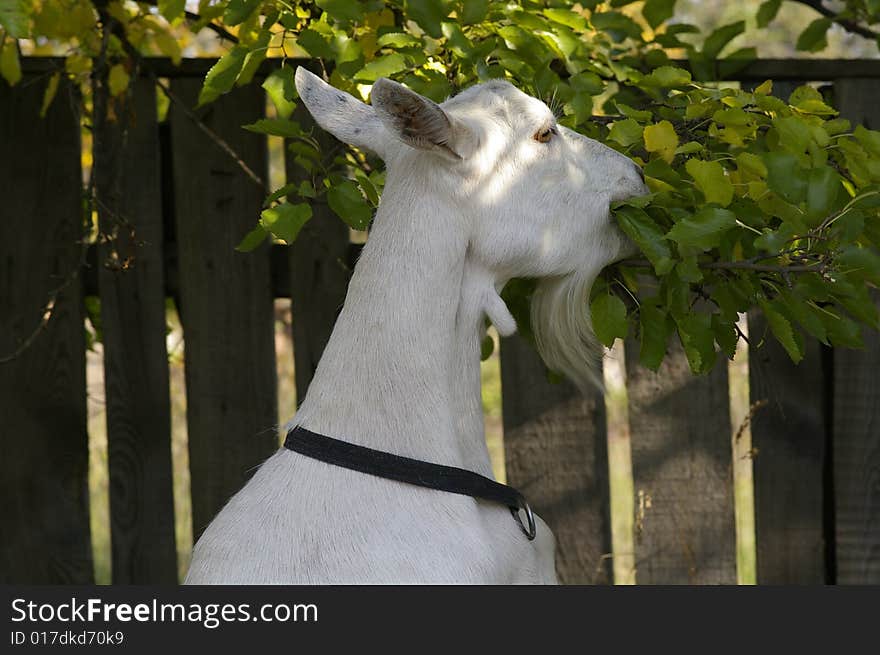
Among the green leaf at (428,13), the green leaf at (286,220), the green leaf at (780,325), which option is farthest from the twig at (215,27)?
the green leaf at (780,325)

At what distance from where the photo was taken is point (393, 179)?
88.7 inches

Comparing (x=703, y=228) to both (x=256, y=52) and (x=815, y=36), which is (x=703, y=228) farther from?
(x=815, y=36)

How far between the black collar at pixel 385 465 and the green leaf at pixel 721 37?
1.84 meters

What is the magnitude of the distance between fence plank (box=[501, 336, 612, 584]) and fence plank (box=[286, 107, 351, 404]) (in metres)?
0.63

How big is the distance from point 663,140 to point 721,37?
1291mm

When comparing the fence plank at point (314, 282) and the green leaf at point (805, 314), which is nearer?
the green leaf at point (805, 314)

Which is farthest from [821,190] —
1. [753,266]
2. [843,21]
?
[843,21]

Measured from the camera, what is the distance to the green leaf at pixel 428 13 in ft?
8.32

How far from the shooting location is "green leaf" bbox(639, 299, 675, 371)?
95.7 inches

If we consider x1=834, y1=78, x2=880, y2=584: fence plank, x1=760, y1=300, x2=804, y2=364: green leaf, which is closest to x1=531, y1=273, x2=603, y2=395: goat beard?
x1=760, y1=300, x2=804, y2=364: green leaf

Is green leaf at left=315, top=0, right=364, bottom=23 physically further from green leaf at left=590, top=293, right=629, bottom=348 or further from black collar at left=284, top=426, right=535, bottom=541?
black collar at left=284, top=426, right=535, bottom=541

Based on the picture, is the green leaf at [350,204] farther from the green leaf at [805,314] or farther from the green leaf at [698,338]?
the green leaf at [805,314]

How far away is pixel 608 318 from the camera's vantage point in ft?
7.83

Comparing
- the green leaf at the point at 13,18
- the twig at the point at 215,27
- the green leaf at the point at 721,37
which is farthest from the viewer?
the twig at the point at 215,27
